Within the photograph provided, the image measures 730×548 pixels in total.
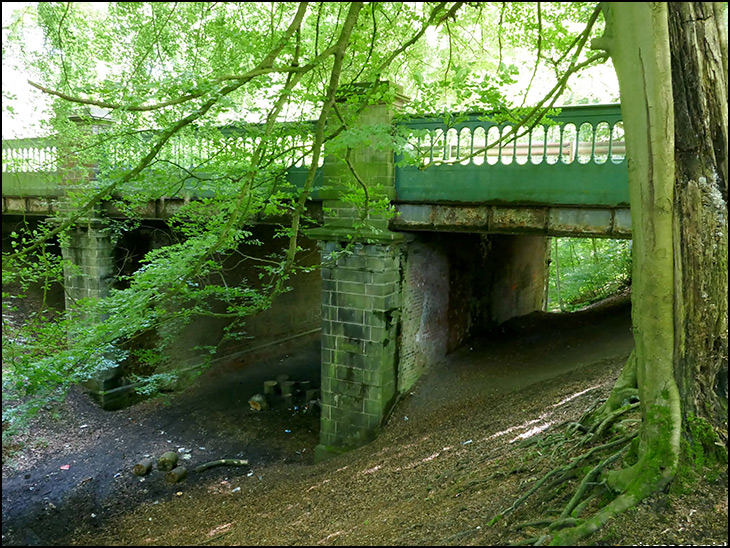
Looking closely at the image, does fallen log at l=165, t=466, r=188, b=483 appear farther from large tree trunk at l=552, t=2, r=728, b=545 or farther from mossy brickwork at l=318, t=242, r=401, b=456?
large tree trunk at l=552, t=2, r=728, b=545

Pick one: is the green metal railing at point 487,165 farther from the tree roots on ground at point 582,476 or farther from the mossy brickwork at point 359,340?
the tree roots on ground at point 582,476

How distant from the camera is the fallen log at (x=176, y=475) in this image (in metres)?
9.22

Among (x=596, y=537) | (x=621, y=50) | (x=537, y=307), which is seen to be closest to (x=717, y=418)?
(x=596, y=537)

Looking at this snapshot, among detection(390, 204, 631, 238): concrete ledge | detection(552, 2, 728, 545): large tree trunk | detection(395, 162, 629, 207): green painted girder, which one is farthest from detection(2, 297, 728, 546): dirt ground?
detection(395, 162, 629, 207): green painted girder

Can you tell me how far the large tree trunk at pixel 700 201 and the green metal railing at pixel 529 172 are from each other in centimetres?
349

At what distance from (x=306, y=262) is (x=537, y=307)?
6.39m

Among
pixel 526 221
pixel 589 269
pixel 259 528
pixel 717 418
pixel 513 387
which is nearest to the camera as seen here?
pixel 717 418

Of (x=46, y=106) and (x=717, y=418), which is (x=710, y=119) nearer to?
(x=717, y=418)

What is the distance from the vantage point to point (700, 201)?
3.47 m

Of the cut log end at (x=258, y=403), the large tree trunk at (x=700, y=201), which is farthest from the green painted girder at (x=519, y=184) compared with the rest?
the cut log end at (x=258, y=403)

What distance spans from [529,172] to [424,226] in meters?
1.72

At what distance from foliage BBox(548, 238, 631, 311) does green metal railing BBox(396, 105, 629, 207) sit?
9.31 m

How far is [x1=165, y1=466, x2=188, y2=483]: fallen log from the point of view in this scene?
30.2ft

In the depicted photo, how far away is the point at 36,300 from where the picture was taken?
14641 millimetres
